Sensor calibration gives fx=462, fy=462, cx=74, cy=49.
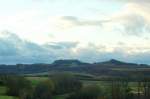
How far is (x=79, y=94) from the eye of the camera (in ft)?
468

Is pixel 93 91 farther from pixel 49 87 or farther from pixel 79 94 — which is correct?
pixel 49 87

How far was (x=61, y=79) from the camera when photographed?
158m

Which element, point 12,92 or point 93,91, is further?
point 93,91

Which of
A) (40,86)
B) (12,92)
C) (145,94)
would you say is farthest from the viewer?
(145,94)

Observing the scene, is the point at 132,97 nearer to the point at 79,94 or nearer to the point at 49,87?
the point at 79,94

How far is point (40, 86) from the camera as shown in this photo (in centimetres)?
Result: 14000

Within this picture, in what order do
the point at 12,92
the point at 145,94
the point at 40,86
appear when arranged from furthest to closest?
1. the point at 145,94
2. the point at 40,86
3. the point at 12,92

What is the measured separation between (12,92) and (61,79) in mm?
31660

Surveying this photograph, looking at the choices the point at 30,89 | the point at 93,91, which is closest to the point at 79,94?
the point at 93,91

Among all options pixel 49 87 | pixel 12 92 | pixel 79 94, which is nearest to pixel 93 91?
pixel 79 94

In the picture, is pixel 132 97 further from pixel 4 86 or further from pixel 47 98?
pixel 4 86

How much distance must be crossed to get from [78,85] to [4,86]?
1267 inches

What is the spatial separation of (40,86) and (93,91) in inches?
650

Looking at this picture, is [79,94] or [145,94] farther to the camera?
[145,94]
